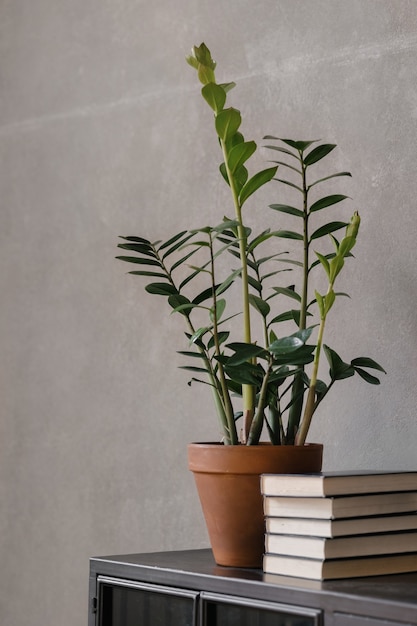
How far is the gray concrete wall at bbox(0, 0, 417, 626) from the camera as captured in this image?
2.05m

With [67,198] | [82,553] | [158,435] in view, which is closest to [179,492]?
[158,435]

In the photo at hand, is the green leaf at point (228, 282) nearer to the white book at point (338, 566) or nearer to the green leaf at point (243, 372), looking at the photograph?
the green leaf at point (243, 372)

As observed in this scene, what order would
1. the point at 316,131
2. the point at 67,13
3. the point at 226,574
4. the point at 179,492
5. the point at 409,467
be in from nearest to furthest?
the point at 226,574, the point at 409,467, the point at 316,131, the point at 179,492, the point at 67,13

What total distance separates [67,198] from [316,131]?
2.85ft

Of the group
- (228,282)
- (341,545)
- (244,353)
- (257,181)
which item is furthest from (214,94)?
(341,545)

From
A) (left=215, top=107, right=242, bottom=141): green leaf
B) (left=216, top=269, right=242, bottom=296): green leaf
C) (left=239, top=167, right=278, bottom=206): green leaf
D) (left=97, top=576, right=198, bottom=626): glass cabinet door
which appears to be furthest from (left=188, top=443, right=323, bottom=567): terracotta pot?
(left=215, top=107, right=242, bottom=141): green leaf

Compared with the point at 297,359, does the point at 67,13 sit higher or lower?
higher

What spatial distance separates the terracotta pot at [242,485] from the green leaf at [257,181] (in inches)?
18.8

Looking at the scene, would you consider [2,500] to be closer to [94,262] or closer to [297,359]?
[94,262]

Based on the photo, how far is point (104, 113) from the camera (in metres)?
2.68

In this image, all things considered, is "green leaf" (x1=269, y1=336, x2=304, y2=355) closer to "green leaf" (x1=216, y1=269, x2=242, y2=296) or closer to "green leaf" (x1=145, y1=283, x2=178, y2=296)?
"green leaf" (x1=216, y1=269, x2=242, y2=296)

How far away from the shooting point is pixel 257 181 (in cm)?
181

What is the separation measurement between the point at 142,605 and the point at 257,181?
82 cm

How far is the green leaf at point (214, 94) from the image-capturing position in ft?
5.83
